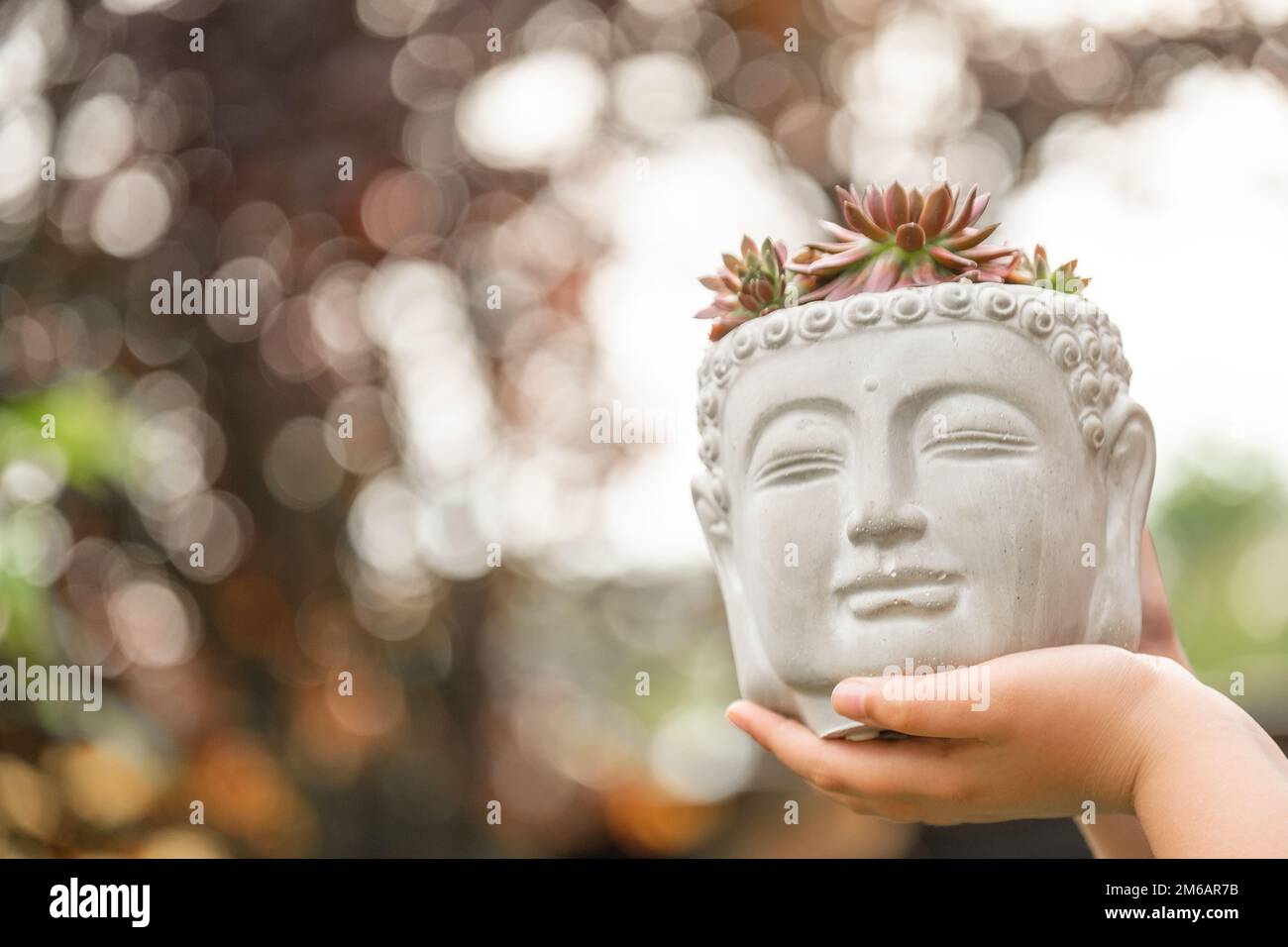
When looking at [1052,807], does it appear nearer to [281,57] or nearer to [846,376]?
[846,376]

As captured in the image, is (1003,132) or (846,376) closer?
(846,376)

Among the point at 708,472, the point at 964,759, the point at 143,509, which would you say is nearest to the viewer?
the point at 964,759

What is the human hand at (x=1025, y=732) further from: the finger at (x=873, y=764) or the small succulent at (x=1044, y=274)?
the small succulent at (x=1044, y=274)

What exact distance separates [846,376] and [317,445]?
321 centimetres

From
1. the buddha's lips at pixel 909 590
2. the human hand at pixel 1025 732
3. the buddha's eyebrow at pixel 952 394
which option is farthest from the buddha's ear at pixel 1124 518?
the buddha's lips at pixel 909 590

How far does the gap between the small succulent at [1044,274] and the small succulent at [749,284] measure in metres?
0.52

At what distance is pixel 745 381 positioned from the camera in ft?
10.00

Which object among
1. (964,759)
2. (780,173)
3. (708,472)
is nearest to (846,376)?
(708,472)

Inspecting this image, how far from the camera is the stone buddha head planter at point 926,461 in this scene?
280cm

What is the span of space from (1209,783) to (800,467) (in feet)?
3.41

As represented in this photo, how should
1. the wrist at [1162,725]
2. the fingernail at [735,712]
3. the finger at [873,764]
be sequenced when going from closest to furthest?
1. the wrist at [1162,725]
2. the finger at [873,764]
3. the fingernail at [735,712]

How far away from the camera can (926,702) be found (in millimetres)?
2625

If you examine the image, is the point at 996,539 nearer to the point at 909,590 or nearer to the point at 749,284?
the point at 909,590

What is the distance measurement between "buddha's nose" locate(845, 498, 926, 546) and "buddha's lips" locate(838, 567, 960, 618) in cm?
7
